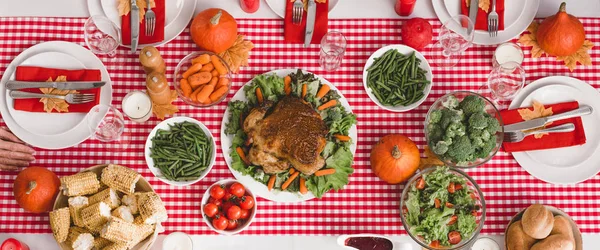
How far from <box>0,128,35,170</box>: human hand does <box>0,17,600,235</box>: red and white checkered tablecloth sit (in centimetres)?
6

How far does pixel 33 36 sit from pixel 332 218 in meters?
2.17

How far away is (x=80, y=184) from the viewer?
10.5 ft

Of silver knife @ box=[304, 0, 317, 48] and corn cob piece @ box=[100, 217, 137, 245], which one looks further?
silver knife @ box=[304, 0, 317, 48]

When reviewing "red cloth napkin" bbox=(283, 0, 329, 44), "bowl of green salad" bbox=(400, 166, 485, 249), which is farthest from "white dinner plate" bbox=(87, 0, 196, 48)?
"bowl of green salad" bbox=(400, 166, 485, 249)

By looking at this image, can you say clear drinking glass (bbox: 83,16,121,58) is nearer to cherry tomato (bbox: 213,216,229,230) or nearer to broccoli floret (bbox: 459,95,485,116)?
cherry tomato (bbox: 213,216,229,230)

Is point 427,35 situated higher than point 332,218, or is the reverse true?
point 427,35

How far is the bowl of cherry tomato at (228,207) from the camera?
3.29 m

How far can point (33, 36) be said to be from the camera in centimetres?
355

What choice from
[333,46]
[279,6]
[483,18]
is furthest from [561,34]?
[279,6]

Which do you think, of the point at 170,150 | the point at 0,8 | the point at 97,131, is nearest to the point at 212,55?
the point at 170,150

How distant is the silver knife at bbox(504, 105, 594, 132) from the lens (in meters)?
3.37

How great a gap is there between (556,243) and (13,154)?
320 cm

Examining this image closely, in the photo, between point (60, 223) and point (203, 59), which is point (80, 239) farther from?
point (203, 59)

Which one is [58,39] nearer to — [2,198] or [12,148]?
[12,148]
